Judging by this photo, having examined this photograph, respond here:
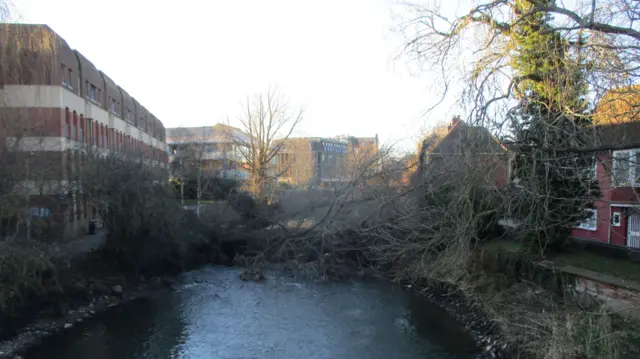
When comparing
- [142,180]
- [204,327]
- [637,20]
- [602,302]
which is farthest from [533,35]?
[142,180]

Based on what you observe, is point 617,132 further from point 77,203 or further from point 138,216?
point 77,203

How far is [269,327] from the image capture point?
13.2 metres

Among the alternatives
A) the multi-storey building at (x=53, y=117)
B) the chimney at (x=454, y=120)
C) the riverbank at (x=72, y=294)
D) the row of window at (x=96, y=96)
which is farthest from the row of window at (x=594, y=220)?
the row of window at (x=96, y=96)

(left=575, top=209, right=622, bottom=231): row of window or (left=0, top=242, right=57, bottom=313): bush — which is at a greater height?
(left=575, top=209, right=622, bottom=231): row of window

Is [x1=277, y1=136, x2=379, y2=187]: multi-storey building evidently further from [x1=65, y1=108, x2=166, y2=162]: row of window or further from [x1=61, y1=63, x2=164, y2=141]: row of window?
[x1=61, y1=63, x2=164, y2=141]: row of window

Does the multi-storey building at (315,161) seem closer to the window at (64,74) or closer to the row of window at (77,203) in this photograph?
the row of window at (77,203)

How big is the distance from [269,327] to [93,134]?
57.6 feet

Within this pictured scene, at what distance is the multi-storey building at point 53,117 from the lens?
1148cm

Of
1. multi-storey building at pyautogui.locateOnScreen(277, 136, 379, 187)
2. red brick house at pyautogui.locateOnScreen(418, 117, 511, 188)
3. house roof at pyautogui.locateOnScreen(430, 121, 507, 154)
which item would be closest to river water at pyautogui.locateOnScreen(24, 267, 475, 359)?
multi-storey building at pyautogui.locateOnScreen(277, 136, 379, 187)

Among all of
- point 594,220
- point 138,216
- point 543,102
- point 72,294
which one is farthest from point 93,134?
point 543,102

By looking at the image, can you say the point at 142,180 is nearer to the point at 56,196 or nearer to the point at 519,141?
the point at 56,196

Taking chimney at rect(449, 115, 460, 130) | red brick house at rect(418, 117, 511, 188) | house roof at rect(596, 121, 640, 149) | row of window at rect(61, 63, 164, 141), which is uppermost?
row of window at rect(61, 63, 164, 141)

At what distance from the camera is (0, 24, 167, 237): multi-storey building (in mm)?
11484

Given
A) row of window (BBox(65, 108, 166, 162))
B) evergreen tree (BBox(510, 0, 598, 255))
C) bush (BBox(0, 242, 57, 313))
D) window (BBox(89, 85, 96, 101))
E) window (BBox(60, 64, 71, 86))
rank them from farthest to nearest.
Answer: window (BBox(89, 85, 96, 101))
row of window (BBox(65, 108, 166, 162))
window (BBox(60, 64, 71, 86))
bush (BBox(0, 242, 57, 313))
evergreen tree (BBox(510, 0, 598, 255))
